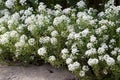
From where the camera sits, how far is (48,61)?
4.50 meters

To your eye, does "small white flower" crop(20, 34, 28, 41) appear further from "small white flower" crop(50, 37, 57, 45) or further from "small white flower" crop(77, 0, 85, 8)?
"small white flower" crop(77, 0, 85, 8)

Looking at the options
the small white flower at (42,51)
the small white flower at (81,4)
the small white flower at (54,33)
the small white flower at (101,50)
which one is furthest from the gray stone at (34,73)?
the small white flower at (81,4)

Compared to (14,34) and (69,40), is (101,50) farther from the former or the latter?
(14,34)

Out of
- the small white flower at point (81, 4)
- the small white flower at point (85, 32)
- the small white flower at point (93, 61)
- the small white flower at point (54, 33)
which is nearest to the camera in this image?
the small white flower at point (93, 61)

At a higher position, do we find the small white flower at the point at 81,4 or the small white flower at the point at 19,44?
the small white flower at the point at 81,4

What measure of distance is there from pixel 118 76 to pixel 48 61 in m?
0.87

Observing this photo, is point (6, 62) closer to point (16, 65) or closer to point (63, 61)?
point (16, 65)

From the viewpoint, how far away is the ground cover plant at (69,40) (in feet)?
13.7

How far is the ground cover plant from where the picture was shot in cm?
417

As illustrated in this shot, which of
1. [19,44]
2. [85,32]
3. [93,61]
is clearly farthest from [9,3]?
[93,61]

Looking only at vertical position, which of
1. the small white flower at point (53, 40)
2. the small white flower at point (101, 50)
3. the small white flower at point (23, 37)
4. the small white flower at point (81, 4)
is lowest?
the small white flower at point (101, 50)

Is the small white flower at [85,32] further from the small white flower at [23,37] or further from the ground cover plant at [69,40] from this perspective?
the small white flower at [23,37]

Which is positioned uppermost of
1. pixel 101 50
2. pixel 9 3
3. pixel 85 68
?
pixel 9 3

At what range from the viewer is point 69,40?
4449 mm
